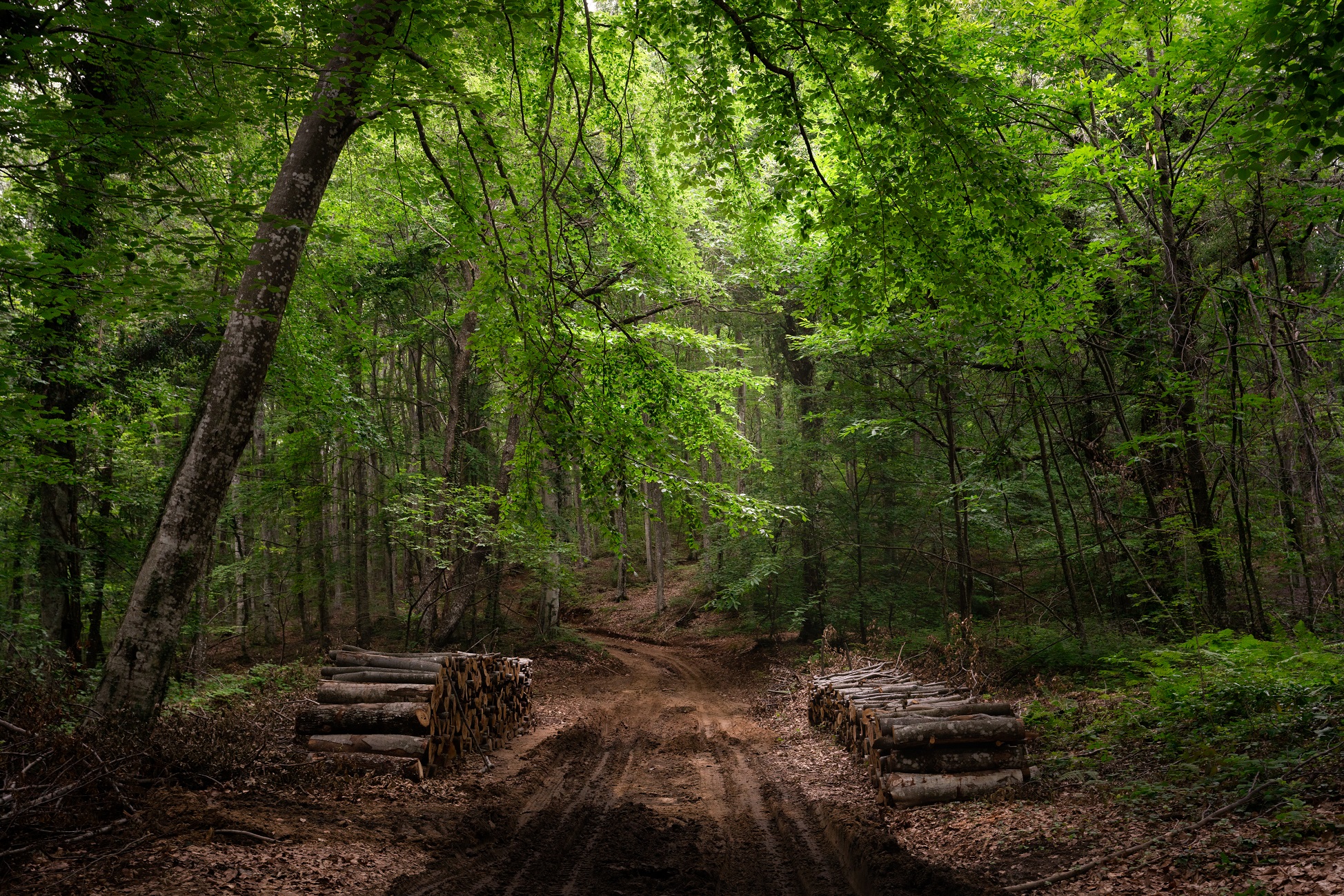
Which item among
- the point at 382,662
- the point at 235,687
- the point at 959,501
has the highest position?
the point at 959,501

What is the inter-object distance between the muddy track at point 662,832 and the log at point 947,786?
22.3 inches

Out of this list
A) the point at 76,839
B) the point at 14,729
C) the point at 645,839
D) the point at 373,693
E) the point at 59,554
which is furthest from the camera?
the point at 59,554

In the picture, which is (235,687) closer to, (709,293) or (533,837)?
(533,837)

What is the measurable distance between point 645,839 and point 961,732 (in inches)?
132

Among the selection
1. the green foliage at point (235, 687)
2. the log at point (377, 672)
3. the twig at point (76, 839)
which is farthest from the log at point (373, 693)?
the twig at point (76, 839)

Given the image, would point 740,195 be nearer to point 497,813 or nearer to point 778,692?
point 778,692

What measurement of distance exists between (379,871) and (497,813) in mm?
1801

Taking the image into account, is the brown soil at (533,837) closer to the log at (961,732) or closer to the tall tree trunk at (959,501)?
the log at (961,732)

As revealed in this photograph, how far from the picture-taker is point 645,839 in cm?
615

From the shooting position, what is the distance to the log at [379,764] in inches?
289

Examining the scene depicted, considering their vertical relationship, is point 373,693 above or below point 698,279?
below

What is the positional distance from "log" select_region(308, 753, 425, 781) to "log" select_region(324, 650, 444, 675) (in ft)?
3.94

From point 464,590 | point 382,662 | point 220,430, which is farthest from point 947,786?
point 464,590

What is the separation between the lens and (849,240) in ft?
20.2
